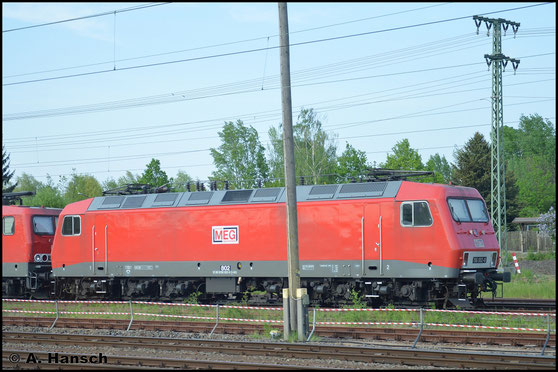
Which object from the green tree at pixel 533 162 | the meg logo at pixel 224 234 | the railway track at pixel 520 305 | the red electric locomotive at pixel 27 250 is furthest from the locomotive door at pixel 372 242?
the green tree at pixel 533 162

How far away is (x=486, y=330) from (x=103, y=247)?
14416 mm

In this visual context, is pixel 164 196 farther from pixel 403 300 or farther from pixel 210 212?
pixel 403 300

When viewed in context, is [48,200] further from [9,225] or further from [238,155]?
[9,225]

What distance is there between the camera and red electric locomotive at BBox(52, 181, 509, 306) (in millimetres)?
20406

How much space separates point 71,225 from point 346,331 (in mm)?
13732

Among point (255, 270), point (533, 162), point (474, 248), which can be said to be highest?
point (533, 162)

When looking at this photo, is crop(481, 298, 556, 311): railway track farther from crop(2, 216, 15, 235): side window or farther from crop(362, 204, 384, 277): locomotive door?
crop(2, 216, 15, 235): side window

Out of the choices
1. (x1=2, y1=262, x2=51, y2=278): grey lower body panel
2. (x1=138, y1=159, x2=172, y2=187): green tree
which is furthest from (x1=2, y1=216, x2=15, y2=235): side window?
(x1=138, y1=159, x2=172, y2=187): green tree

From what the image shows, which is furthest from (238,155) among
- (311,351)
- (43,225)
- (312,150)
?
(311,351)

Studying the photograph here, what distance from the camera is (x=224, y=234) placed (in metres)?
23.9

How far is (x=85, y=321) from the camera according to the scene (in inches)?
813

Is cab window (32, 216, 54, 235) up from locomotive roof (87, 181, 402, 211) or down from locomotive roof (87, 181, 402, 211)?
down

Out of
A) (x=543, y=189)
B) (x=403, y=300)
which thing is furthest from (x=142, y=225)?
(x=543, y=189)

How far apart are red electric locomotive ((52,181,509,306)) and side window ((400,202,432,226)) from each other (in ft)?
0.09
